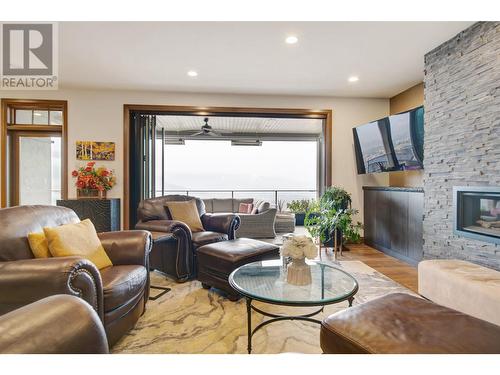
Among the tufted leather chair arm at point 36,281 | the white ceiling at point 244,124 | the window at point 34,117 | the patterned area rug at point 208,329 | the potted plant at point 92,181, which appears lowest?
the patterned area rug at point 208,329

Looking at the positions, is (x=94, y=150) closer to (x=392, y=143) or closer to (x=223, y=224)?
(x=223, y=224)

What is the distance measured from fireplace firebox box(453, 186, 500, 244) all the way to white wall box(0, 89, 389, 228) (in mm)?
2016

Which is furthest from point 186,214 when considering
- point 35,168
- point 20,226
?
point 35,168

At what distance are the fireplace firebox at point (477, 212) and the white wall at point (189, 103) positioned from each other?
202cm

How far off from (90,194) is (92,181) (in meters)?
0.23

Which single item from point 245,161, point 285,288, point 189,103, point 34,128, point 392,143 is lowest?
point 285,288

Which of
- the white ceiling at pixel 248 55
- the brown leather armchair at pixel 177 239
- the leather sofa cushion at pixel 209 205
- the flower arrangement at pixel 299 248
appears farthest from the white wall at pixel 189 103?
the flower arrangement at pixel 299 248

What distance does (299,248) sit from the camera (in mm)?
1824

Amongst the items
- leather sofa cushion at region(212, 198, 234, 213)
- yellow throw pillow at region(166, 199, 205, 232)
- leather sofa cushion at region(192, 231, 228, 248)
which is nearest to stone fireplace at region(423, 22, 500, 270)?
leather sofa cushion at region(192, 231, 228, 248)

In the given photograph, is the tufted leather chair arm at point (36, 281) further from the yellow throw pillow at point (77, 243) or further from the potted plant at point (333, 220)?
the potted plant at point (333, 220)

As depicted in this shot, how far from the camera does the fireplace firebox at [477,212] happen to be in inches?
91.7

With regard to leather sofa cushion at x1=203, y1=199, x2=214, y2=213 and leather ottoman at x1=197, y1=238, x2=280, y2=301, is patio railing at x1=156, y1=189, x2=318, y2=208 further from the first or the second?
leather ottoman at x1=197, y1=238, x2=280, y2=301
